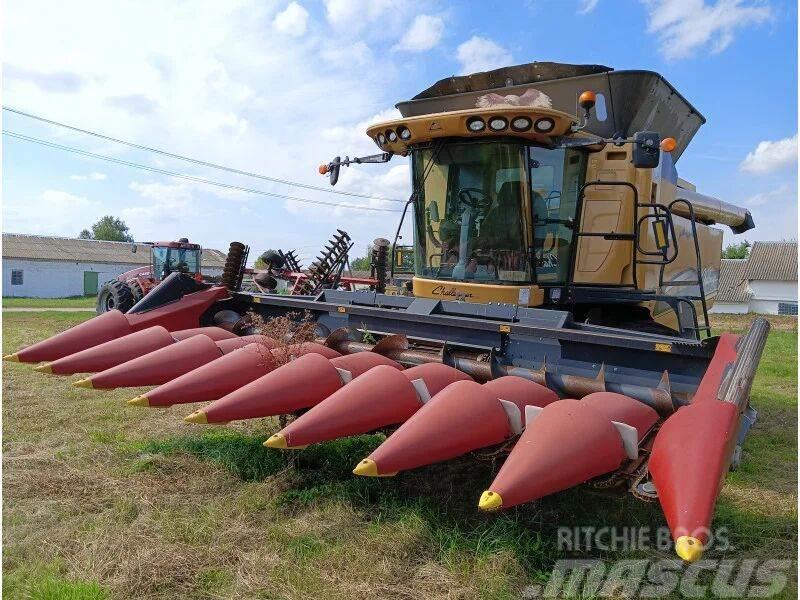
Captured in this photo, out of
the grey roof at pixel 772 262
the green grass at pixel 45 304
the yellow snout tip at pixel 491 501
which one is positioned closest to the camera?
the yellow snout tip at pixel 491 501

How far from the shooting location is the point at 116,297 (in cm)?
1391

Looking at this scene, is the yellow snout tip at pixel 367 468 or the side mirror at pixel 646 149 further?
the side mirror at pixel 646 149

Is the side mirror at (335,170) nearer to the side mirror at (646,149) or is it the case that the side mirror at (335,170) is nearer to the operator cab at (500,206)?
the operator cab at (500,206)

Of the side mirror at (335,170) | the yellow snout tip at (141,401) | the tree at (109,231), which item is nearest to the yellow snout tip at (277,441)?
the yellow snout tip at (141,401)

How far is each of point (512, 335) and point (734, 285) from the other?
44.8 m

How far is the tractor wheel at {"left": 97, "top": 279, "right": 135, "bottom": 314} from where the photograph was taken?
44.7ft

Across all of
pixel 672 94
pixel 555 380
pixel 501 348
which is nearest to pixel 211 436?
pixel 501 348

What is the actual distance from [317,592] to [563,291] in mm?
2952

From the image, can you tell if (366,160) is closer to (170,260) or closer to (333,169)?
(333,169)

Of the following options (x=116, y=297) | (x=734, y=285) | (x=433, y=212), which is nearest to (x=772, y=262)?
(x=734, y=285)

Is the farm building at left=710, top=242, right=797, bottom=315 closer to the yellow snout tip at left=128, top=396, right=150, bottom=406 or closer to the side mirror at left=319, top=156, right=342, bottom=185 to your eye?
the side mirror at left=319, top=156, right=342, bottom=185

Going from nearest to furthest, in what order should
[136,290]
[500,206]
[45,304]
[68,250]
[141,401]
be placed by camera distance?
[141,401]
[500,206]
[136,290]
[45,304]
[68,250]

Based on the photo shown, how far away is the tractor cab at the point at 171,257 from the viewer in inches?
642

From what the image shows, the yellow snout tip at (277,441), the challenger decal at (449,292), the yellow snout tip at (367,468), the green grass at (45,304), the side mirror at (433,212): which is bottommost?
the green grass at (45,304)
